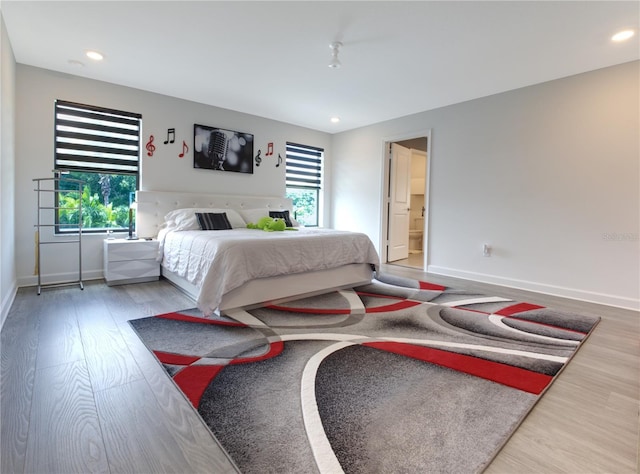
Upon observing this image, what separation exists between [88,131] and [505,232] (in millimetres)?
5456

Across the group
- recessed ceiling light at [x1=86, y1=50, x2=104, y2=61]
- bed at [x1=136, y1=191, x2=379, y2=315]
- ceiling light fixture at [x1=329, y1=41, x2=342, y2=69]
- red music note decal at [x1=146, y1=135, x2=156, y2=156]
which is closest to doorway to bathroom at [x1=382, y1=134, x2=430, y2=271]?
bed at [x1=136, y1=191, x2=379, y2=315]

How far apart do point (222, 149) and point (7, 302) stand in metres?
3.21

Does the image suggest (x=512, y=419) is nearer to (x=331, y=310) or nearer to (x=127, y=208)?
(x=331, y=310)

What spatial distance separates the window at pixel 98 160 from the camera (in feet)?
12.7

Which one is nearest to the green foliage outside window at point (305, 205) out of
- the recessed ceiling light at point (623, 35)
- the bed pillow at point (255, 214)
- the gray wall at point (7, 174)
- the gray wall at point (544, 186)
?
the bed pillow at point (255, 214)

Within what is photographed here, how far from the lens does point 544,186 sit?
3.84 m

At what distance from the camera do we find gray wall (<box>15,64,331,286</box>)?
3.60m

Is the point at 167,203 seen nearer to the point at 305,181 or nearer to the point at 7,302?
the point at 7,302

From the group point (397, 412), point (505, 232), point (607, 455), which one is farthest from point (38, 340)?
point (505, 232)

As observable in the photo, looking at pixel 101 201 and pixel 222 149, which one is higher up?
pixel 222 149

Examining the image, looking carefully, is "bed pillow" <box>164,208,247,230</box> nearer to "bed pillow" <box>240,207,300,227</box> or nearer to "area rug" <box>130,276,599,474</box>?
"bed pillow" <box>240,207,300,227</box>

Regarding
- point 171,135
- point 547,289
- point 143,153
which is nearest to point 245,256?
point 143,153

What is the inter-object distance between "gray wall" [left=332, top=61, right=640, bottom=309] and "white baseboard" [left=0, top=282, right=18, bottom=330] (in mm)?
4890

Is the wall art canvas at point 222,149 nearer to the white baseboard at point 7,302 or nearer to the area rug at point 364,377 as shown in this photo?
the white baseboard at point 7,302
